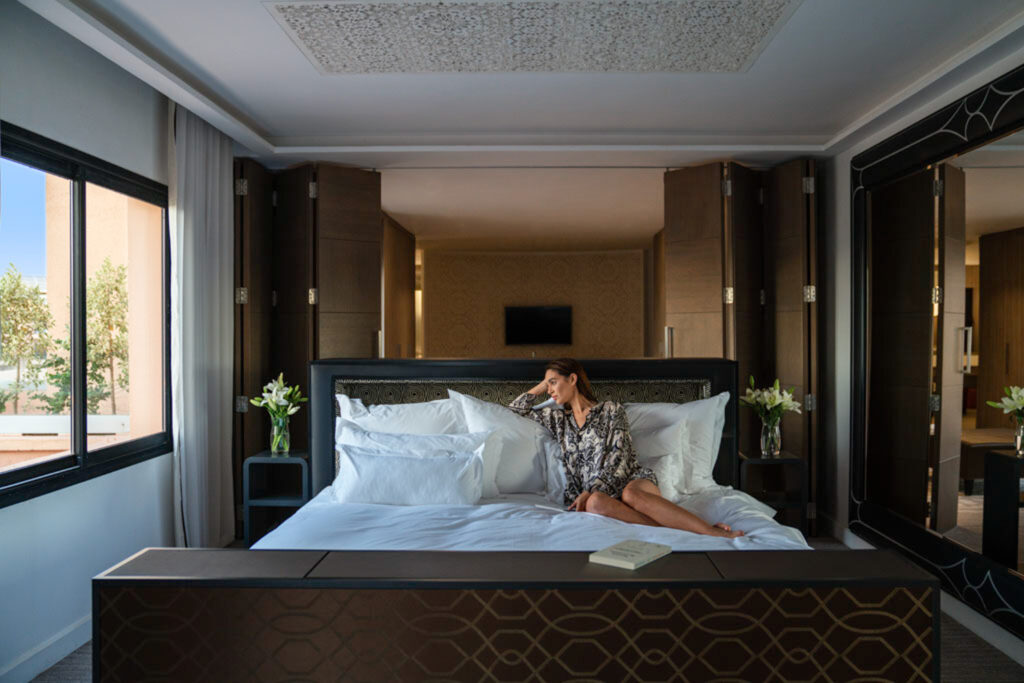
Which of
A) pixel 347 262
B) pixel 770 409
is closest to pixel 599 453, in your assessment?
pixel 770 409

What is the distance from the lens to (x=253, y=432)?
450 cm

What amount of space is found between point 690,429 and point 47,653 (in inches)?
114

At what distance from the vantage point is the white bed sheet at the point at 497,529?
2.43 meters

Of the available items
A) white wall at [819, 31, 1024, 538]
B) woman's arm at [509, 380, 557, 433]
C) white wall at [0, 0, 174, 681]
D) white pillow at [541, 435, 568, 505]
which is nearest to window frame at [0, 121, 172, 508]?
white wall at [0, 0, 174, 681]

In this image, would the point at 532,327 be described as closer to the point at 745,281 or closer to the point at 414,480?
the point at 745,281

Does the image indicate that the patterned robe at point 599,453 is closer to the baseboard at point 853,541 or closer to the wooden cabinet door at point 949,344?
the wooden cabinet door at point 949,344

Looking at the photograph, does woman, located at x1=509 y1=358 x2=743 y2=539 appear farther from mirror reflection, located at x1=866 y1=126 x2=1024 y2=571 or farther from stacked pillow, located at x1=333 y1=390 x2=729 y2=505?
mirror reflection, located at x1=866 y1=126 x2=1024 y2=571

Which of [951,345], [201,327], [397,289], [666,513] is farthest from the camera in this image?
[397,289]

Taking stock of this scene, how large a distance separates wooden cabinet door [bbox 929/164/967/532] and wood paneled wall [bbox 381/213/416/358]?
4424 millimetres

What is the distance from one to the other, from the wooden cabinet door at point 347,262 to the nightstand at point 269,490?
0.82 meters

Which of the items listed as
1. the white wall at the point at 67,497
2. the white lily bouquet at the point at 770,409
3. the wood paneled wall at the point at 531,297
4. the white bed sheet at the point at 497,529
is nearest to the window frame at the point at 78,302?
the white wall at the point at 67,497

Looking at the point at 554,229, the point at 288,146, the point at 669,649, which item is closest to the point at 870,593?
the point at 669,649

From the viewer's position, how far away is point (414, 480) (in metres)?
2.97

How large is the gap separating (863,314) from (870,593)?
2794 millimetres
